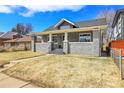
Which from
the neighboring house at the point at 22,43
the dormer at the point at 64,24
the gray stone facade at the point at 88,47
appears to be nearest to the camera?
the gray stone facade at the point at 88,47

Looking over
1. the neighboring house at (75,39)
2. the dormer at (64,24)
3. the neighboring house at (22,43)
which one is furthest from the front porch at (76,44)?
the neighboring house at (22,43)

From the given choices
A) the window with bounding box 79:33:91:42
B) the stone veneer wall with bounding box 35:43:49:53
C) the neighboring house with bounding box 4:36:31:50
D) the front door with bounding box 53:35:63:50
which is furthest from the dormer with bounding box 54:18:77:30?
the neighboring house with bounding box 4:36:31:50

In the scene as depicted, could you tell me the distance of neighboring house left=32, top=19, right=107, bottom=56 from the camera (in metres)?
13.1

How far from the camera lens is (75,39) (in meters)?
16.3

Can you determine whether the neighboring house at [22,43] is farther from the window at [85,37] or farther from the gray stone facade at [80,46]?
the window at [85,37]

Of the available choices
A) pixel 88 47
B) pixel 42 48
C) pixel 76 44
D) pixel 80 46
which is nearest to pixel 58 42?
pixel 42 48

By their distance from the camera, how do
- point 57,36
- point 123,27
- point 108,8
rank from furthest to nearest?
point 108,8, point 57,36, point 123,27

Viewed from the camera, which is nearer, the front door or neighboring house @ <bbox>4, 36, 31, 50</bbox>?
the front door

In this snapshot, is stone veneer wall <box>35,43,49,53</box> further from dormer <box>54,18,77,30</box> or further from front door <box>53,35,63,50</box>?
dormer <box>54,18,77,30</box>

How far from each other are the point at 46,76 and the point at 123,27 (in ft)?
33.9

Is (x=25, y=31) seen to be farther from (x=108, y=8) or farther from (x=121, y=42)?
(x=121, y=42)

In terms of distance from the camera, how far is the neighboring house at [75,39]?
43.1ft
